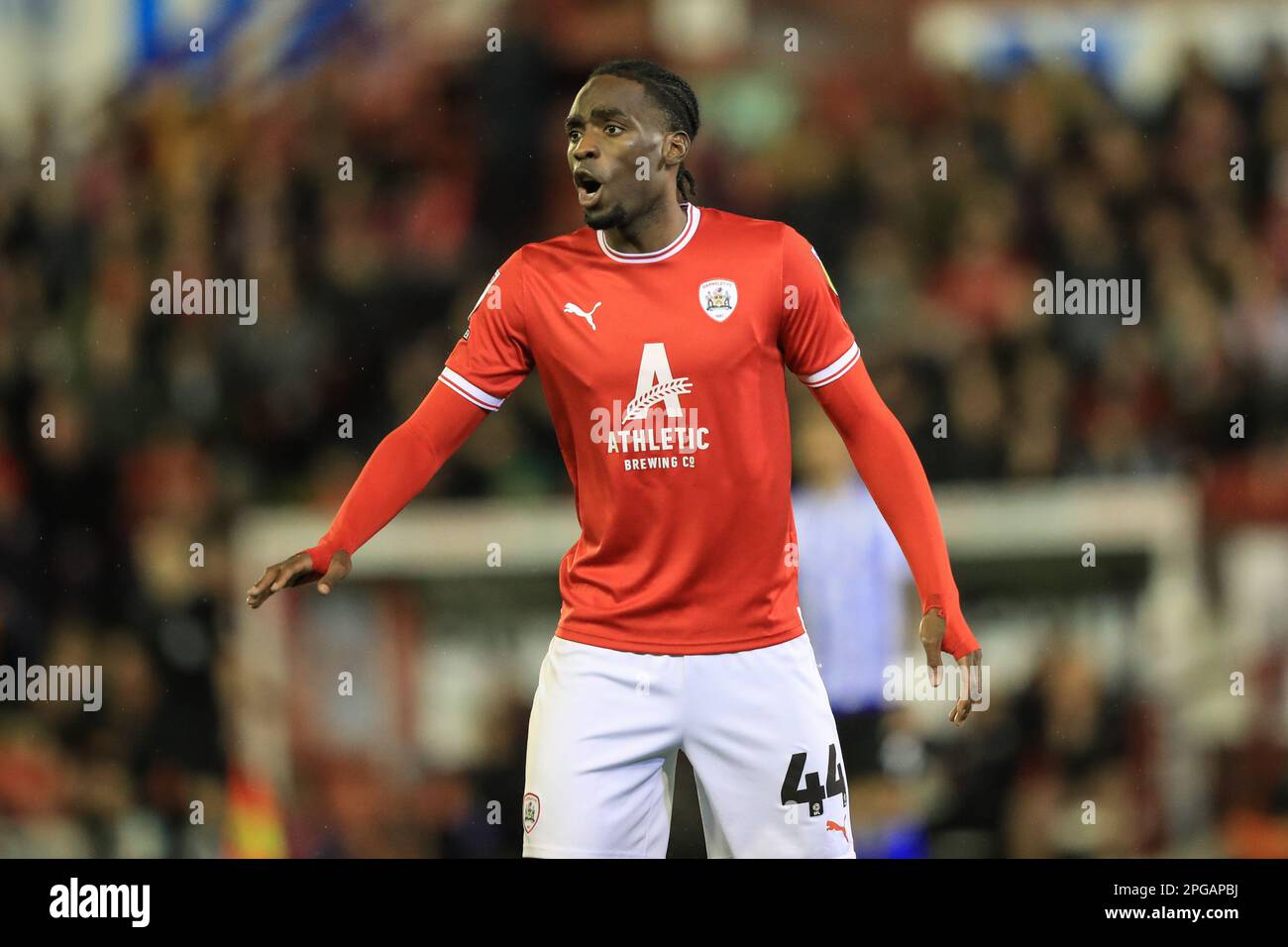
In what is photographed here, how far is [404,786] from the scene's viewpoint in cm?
616

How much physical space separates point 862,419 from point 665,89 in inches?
32.6

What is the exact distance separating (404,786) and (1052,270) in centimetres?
328

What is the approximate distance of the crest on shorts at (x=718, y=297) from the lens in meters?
3.56

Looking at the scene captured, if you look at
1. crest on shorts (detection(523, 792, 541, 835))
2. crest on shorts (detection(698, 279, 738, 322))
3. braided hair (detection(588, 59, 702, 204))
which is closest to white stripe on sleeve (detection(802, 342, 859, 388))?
crest on shorts (detection(698, 279, 738, 322))

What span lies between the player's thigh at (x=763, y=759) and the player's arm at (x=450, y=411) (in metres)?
0.73

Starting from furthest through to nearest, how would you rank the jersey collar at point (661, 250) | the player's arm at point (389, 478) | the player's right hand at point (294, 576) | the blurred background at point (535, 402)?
the blurred background at point (535, 402) → the jersey collar at point (661, 250) → the player's arm at point (389, 478) → the player's right hand at point (294, 576)

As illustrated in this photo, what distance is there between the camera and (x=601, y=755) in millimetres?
3441

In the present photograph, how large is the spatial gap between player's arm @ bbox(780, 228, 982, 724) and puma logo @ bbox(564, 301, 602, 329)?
403 mm

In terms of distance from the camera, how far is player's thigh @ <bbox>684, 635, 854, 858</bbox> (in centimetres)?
349

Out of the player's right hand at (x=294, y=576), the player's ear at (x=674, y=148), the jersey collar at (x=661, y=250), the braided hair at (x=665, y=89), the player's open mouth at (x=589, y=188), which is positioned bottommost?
the player's right hand at (x=294, y=576)

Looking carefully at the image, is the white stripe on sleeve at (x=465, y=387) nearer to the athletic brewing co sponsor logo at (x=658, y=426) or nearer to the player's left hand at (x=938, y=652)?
the athletic brewing co sponsor logo at (x=658, y=426)

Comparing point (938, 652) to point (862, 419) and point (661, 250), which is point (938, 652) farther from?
point (661, 250)

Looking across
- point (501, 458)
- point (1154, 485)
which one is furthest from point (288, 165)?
point (1154, 485)

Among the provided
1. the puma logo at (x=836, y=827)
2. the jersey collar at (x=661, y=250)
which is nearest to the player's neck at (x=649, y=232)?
the jersey collar at (x=661, y=250)
